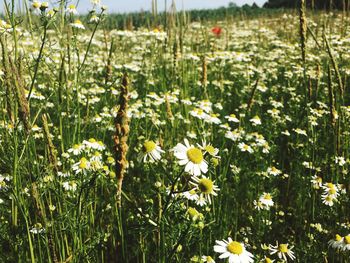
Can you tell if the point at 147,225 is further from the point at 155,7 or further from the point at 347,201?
the point at 155,7

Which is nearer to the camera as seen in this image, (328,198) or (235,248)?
(235,248)

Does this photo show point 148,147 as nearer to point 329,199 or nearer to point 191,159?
point 191,159

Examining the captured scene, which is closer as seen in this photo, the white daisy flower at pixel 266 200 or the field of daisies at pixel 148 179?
the field of daisies at pixel 148 179

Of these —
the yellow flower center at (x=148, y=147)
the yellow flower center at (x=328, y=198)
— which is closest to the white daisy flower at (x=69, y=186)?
the yellow flower center at (x=148, y=147)

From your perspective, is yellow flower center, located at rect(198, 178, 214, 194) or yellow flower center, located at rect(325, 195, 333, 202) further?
yellow flower center, located at rect(325, 195, 333, 202)

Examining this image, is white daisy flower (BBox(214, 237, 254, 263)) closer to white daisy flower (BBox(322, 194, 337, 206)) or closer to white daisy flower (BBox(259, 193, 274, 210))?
white daisy flower (BBox(259, 193, 274, 210))

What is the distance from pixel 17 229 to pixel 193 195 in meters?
0.89

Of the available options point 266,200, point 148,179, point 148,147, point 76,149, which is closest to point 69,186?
point 76,149

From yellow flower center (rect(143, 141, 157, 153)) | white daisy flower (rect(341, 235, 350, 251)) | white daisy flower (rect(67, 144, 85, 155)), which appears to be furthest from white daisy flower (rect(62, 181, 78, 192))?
white daisy flower (rect(341, 235, 350, 251))

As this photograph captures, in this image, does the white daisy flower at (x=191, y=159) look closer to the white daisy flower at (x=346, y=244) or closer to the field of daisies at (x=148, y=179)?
the field of daisies at (x=148, y=179)

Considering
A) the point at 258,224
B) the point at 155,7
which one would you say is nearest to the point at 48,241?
the point at 258,224

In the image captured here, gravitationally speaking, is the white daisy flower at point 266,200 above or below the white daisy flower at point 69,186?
below

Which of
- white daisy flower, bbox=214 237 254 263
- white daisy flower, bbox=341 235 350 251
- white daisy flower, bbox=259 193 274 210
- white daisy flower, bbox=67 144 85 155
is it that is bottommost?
white daisy flower, bbox=341 235 350 251

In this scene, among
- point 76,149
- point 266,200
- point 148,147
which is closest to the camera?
point 148,147
